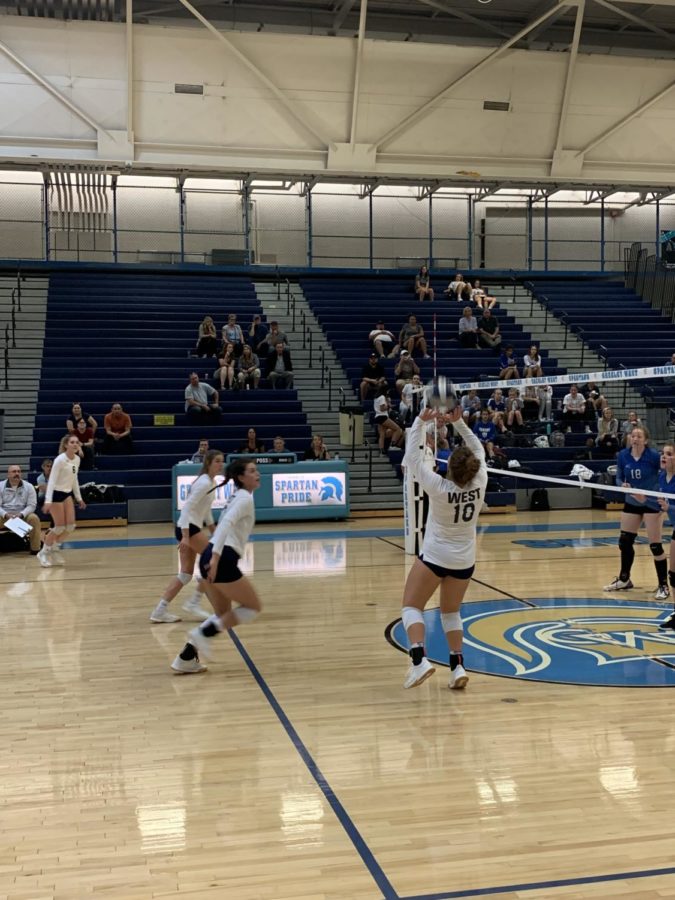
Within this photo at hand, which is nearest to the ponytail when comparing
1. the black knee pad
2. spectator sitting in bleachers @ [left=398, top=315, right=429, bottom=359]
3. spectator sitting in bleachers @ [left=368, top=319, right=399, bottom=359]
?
the black knee pad

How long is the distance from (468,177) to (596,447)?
390 inches

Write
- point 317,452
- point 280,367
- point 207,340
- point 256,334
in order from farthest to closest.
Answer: point 256,334, point 207,340, point 280,367, point 317,452

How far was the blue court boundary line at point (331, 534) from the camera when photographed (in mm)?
15188

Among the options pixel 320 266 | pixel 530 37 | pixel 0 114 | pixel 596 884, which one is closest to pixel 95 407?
pixel 0 114

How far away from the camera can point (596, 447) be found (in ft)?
68.2

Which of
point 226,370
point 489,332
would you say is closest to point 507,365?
point 489,332

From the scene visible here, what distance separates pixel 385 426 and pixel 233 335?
4748 millimetres

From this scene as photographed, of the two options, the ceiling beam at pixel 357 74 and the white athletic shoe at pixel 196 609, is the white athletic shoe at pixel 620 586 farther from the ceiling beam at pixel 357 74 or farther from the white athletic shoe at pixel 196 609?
the ceiling beam at pixel 357 74

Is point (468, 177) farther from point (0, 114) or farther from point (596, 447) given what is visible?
point (0, 114)

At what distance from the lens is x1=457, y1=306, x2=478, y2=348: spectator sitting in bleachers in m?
24.9

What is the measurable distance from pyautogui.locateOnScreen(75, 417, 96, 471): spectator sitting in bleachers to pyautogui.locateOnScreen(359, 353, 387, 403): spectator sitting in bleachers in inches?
251

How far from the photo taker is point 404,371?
862 inches

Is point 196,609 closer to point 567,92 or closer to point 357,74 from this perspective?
point 357,74

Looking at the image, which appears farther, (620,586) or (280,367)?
(280,367)
